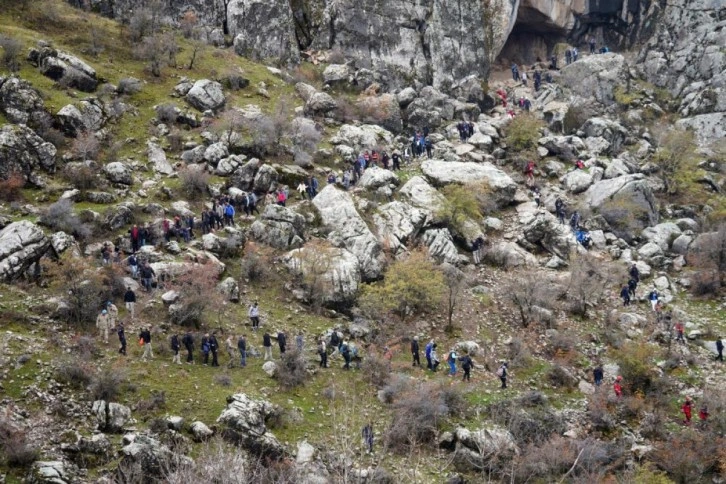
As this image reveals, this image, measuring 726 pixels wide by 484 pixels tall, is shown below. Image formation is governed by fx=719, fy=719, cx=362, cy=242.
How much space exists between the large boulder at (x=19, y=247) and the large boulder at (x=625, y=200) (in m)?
31.3

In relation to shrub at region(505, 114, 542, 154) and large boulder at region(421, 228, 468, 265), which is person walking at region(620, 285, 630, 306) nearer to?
large boulder at region(421, 228, 468, 265)

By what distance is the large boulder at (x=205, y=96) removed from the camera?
154 feet

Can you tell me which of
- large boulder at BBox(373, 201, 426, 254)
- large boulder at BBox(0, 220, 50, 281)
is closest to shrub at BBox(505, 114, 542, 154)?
large boulder at BBox(373, 201, 426, 254)

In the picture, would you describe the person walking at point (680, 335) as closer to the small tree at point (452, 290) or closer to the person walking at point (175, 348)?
the small tree at point (452, 290)

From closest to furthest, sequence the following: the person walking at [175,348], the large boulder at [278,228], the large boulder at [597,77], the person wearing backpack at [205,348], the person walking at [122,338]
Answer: the person walking at [122,338]
the person walking at [175,348]
the person wearing backpack at [205,348]
the large boulder at [278,228]
the large boulder at [597,77]

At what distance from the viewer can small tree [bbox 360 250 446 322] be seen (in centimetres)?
3331

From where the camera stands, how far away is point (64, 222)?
105ft

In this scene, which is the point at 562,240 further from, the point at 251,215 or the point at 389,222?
the point at 251,215

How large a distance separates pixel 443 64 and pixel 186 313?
39.8m

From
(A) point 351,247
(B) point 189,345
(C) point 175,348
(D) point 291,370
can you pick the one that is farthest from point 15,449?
(A) point 351,247

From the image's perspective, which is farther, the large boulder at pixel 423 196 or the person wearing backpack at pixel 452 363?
the large boulder at pixel 423 196

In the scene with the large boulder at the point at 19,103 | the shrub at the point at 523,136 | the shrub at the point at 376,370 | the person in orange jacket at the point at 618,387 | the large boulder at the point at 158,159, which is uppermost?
the large boulder at the point at 19,103

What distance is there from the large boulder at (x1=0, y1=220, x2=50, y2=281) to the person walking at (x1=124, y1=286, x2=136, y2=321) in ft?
13.4

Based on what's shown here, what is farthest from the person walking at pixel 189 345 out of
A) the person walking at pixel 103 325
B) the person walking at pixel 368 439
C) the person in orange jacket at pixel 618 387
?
the person in orange jacket at pixel 618 387
